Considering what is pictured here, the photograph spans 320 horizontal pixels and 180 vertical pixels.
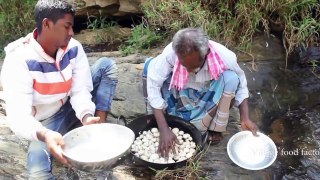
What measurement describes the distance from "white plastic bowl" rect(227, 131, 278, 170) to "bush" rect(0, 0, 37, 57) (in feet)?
10.1

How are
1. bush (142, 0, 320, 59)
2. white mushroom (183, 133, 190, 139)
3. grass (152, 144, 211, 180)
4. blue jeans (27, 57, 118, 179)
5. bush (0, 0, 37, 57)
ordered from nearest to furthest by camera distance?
blue jeans (27, 57, 118, 179)
grass (152, 144, 211, 180)
white mushroom (183, 133, 190, 139)
bush (142, 0, 320, 59)
bush (0, 0, 37, 57)

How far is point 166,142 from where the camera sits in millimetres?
2723

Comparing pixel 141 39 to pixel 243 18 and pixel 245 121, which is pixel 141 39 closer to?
pixel 243 18

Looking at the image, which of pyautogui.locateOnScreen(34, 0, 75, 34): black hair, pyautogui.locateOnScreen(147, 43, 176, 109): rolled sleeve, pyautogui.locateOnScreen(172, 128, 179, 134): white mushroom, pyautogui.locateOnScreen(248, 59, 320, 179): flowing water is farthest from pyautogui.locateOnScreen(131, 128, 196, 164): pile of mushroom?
pyautogui.locateOnScreen(34, 0, 75, 34): black hair

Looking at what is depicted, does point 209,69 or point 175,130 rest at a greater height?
point 209,69

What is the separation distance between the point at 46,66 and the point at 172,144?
0.91 m

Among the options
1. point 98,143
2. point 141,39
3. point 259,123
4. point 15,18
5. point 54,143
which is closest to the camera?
point 54,143

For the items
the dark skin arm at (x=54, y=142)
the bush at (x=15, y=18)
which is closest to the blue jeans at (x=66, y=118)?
the dark skin arm at (x=54, y=142)

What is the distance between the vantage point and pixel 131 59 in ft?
13.7

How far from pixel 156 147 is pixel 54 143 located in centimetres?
86

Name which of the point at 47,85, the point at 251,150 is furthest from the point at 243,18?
the point at 47,85

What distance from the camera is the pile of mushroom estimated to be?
273 cm

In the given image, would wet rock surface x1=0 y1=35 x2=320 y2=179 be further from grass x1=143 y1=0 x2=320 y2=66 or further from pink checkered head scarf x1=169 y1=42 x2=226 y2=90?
pink checkered head scarf x1=169 y1=42 x2=226 y2=90

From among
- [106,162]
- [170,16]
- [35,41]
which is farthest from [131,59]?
[106,162]
